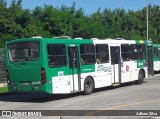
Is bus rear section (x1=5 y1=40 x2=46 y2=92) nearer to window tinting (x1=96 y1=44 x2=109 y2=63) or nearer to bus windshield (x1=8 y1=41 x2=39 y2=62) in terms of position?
bus windshield (x1=8 y1=41 x2=39 y2=62)

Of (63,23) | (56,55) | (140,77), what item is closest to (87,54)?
(56,55)

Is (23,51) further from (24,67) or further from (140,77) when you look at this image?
(140,77)

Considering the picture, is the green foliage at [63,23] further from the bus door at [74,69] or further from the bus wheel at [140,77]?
the bus door at [74,69]

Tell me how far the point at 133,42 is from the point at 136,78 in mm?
2157

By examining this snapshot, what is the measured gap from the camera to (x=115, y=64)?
24.0 metres

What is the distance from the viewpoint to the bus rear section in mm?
18438

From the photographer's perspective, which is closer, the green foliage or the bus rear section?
the bus rear section

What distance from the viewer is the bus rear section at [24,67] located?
726 inches

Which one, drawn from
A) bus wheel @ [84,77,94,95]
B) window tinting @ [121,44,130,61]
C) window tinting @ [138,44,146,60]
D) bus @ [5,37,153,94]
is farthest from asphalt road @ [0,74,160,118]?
window tinting @ [138,44,146,60]

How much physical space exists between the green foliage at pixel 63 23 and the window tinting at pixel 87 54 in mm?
12430

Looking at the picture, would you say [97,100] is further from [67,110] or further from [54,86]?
[67,110]

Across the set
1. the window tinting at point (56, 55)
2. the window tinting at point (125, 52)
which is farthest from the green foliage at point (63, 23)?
the window tinting at point (56, 55)

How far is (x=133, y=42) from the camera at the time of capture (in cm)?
2639

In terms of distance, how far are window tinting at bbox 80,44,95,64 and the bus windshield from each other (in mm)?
3123
